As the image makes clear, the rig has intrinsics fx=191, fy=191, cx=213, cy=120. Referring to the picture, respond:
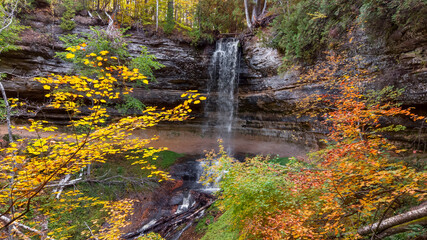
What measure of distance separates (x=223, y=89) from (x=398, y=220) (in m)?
12.4

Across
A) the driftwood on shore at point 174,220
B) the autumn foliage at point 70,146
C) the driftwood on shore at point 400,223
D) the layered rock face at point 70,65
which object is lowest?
the driftwood on shore at point 174,220

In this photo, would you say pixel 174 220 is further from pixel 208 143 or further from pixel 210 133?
pixel 210 133

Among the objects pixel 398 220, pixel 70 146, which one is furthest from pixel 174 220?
pixel 398 220

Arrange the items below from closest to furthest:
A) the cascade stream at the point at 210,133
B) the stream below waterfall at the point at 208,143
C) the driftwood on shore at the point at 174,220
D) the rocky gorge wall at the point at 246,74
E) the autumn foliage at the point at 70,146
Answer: the autumn foliage at the point at 70,146, the rocky gorge wall at the point at 246,74, the driftwood on shore at the point at 174,220, the cascade stream at the point at 210,133, the stream below waterfall at the point at 208,143

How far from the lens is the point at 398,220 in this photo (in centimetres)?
279

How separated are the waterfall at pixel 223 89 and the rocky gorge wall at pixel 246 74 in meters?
0.50

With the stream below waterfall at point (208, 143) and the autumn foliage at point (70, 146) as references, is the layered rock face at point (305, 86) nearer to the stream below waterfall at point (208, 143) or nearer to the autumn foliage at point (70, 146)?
the stream below waterfall at point (208, 143)

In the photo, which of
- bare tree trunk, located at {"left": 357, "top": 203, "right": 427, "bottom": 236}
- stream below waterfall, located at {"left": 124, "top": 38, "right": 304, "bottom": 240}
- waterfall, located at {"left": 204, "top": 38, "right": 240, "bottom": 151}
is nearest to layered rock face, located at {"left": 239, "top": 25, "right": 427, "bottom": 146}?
waterfall, located at {"left": 204, "top": 38, "right": 240, "bottom": 151}

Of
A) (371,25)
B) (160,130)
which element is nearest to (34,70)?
(160,130)

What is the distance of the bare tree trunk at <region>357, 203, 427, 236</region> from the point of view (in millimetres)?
2613

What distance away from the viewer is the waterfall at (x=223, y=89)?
1373cm

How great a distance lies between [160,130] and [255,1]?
1270 centimetres

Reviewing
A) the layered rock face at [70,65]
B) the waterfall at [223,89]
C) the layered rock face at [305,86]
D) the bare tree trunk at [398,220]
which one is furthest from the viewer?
the waterfall at [223,89]

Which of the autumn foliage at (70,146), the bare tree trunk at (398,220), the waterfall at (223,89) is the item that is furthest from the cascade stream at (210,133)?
the bare tree trunk at (398,220)
